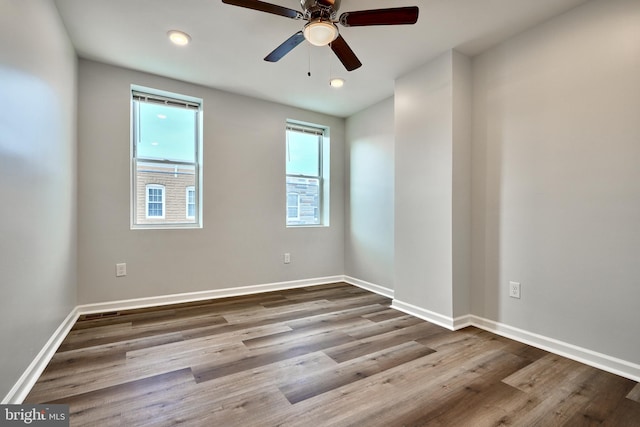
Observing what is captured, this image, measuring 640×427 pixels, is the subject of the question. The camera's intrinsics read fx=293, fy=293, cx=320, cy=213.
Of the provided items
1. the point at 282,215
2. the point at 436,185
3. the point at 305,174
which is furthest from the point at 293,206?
the point at 436,185

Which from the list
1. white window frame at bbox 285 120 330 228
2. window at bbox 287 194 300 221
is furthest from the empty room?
white window frame at bbox 285 120 330 228

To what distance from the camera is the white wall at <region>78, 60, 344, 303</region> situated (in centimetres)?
301

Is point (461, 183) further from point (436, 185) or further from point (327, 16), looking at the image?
point (327, 16)

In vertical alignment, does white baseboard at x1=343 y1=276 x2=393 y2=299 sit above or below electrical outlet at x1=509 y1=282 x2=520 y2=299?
below

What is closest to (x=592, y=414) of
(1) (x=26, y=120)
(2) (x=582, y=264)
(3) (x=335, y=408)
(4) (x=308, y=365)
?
(2) (x=582, y=264)

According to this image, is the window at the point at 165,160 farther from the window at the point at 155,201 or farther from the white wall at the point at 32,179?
the white wall at the point at 32,179

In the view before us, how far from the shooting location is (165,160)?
135 inches

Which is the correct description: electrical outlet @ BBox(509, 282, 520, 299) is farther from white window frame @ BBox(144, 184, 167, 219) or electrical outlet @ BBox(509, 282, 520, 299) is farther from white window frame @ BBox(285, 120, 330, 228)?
white window frame @ BBox(144, 184, 167, 219)

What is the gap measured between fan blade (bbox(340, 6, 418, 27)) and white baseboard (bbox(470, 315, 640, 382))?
251 cm

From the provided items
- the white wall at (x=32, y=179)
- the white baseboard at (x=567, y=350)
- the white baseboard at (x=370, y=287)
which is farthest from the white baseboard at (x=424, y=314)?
the white wall at (x=32, y=179)

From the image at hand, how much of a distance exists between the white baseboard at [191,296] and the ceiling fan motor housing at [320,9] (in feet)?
10.1

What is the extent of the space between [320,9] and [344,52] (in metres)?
0.37

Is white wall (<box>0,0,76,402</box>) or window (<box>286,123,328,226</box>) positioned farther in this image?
window (<box>286,123,328,226</box>)

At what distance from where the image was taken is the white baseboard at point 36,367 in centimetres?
155
